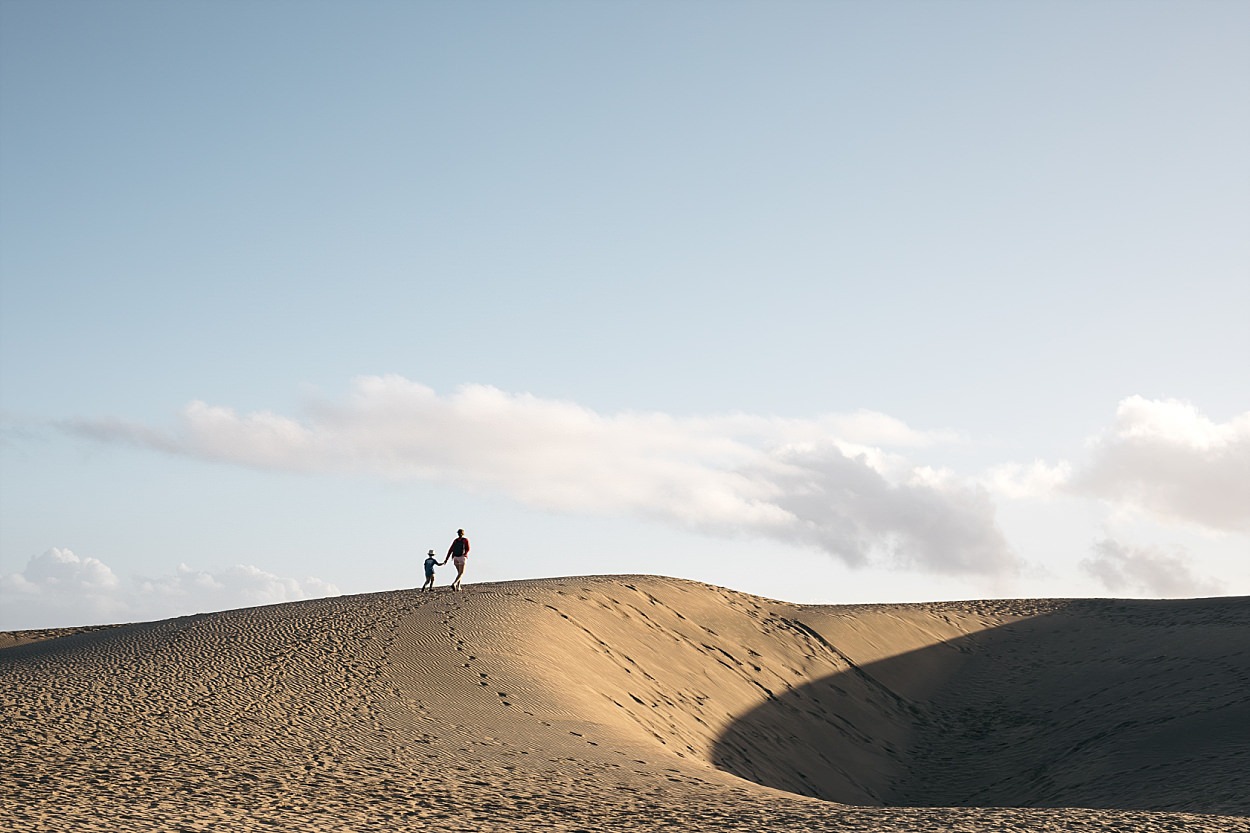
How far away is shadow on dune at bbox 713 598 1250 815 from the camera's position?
57.4ft

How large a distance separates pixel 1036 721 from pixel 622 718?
37.2ft

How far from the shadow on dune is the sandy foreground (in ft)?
0.27

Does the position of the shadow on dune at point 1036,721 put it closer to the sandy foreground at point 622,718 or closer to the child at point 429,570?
the sandy foreground at point 622,718

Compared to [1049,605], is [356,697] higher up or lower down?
lower down

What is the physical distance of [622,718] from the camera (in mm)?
17688

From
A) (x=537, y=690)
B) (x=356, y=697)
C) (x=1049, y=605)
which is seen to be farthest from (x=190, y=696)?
(x=1049, y=605)

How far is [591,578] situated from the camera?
27.7 metres

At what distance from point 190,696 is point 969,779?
14.4 m

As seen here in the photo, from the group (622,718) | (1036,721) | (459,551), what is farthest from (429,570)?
(1036,721)

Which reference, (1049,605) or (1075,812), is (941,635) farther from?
(1075,812)

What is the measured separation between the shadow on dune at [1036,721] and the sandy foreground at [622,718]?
0.27 feet

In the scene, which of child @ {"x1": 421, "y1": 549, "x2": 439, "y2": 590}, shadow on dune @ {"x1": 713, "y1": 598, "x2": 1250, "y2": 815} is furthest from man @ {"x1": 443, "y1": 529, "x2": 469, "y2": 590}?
shadow on dune @ {"x1": 713, "y1": 598, "x2": 1250, "y2": 815}

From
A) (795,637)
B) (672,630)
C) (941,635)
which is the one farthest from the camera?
(941,635)

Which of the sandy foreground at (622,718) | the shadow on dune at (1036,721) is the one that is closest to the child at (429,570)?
the sandy foreground at (622,718)
